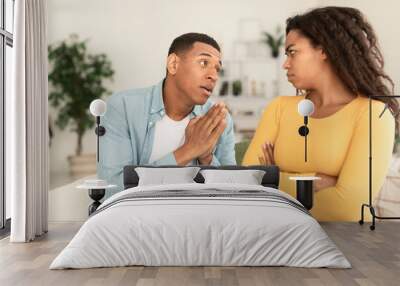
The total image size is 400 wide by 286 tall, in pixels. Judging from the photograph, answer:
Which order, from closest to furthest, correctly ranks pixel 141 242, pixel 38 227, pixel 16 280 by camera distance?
pixel 16 280
pixel 141 242
pixel 38 227

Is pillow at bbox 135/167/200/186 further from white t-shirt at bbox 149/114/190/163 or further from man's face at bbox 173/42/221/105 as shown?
man's face at bbox 173/42/221/105

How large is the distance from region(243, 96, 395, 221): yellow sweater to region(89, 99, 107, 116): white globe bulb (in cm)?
173

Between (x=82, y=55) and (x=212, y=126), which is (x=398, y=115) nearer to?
(x=212, y=126)

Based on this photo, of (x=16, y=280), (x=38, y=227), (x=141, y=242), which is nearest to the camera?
(x=16, y=280)

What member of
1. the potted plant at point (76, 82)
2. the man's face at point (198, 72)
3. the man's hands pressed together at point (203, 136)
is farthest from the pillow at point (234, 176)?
the potted plant at point (76, 82)

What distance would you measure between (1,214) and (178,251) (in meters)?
2.80

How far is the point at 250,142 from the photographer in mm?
Answer: 7555

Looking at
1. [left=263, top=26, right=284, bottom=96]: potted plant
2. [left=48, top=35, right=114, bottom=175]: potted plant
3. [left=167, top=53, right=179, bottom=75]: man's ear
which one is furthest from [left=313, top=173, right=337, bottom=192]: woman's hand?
[left=48, top=35, right=114, bottom=175]: potted plant

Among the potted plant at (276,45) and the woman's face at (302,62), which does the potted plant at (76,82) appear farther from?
the woman's face at (302,62)

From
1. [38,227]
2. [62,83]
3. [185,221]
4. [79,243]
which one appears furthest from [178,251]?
[62,83]

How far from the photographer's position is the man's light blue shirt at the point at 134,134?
7430 millimetres

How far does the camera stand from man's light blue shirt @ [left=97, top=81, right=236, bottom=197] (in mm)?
7430

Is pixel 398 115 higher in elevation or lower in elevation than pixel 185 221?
higher

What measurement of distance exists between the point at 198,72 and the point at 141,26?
3.01ft
